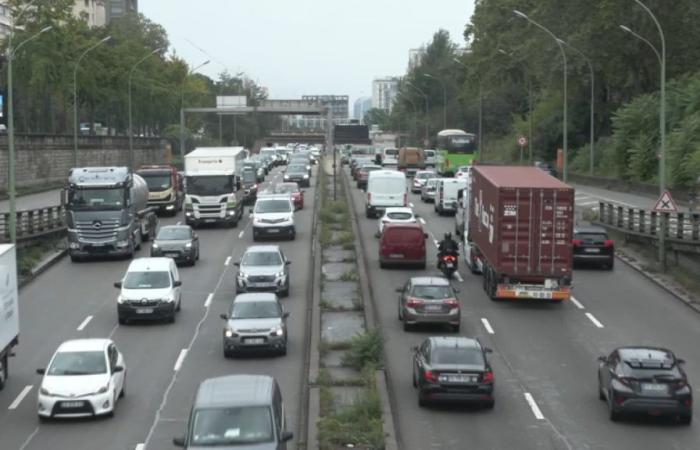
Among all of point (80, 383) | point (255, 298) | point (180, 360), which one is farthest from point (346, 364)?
point (80, 383)

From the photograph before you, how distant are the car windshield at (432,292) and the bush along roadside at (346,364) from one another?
167 cm

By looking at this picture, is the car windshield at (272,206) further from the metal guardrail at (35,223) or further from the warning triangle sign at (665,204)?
the warning triangle sign at (665,204)

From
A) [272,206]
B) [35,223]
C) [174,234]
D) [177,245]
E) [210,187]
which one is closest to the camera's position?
[177,245]

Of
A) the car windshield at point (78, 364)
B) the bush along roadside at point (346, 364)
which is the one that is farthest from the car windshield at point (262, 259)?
the car windshield at point (78, 364)

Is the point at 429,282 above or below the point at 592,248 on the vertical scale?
above

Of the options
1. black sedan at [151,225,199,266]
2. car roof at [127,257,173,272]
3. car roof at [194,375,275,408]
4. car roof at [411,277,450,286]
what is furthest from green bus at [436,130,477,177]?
car roof at [194,375,275,408]

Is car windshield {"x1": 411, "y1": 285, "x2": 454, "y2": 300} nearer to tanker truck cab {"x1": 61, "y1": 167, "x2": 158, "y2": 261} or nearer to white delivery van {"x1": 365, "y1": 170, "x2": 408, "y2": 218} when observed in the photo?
tanker truck cab {"x1": 61, "y1": 167, "x2": 158, "y2": 261}

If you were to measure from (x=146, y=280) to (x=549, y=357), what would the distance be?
11.3 metres

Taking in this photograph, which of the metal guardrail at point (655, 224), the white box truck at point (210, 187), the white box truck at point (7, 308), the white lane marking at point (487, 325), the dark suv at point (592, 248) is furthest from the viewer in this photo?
the white box truck at point (210, 187)

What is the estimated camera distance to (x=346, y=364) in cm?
2622

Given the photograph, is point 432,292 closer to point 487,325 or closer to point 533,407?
point 487,325

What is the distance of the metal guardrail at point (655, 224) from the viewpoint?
40.2 m

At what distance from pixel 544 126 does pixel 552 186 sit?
215 feet

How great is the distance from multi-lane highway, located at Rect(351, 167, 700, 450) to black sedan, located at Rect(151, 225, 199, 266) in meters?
6.46
